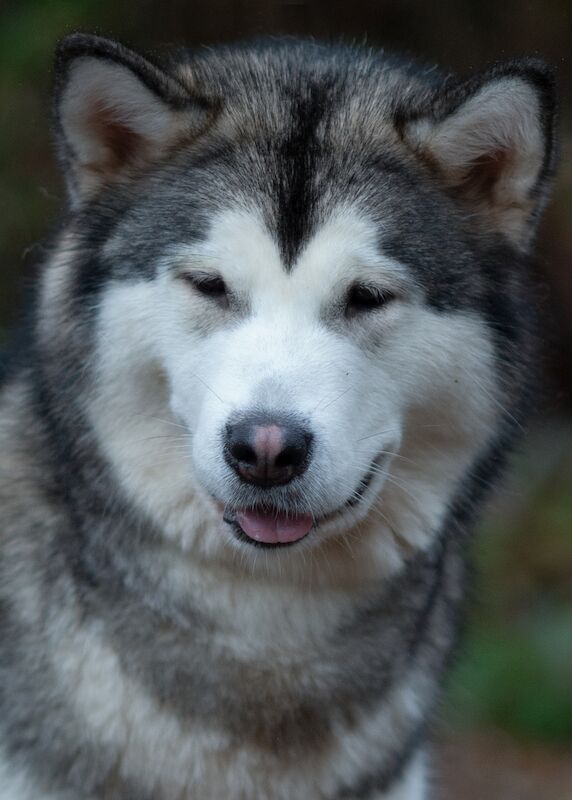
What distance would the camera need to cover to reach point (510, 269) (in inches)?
131

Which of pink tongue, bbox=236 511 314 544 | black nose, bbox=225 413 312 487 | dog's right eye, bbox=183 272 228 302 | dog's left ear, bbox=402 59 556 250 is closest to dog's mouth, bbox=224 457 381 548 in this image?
pink tongue, bbox=236 511 314 544

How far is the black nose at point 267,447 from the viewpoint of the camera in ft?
9.10

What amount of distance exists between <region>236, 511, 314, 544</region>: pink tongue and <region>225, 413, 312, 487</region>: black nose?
0.59 feet

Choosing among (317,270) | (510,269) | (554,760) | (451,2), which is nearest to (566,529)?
(554,760)

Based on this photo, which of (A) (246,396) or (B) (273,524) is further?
(B) (273,524)

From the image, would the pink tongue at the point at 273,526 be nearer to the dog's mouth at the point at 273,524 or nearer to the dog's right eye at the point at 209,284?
the dog's mouth at the point at 273,524

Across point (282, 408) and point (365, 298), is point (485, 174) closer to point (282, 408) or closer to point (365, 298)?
point (365, 298)

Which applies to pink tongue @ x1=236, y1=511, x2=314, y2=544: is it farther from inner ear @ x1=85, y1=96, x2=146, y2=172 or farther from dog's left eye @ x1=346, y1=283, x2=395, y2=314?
inner ear @ x1=85, y1=96, x2=146, y2=172

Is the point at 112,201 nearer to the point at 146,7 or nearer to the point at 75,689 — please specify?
the point at 75,689

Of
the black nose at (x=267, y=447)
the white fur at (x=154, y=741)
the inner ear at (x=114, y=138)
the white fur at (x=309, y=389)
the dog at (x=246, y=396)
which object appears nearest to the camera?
the black nose at (x=267, y=447)

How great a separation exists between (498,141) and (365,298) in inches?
21.8

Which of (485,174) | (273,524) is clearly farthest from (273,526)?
(485,174)

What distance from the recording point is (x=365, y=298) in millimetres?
3035

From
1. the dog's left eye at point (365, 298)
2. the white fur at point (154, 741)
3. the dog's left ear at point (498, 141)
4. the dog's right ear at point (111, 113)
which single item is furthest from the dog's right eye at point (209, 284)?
the white fur at point (154, 741)
